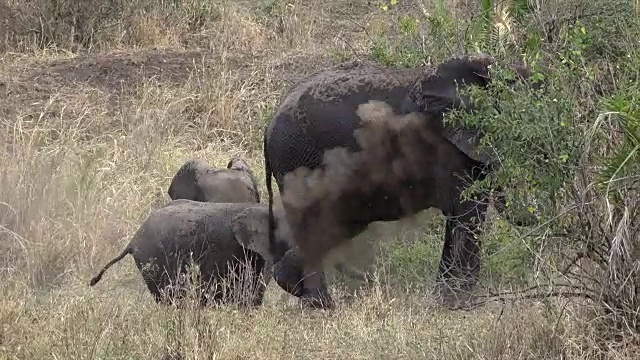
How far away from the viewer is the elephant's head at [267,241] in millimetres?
8406

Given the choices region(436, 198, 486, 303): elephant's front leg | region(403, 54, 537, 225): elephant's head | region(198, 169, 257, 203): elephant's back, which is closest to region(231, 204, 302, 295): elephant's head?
region(436, 198, 486, 303): elephant's front leg

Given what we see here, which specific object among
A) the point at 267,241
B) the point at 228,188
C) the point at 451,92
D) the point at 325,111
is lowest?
the point at 228,188

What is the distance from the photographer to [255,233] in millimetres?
8453

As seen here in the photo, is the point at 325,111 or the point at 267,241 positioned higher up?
the point at 325,111

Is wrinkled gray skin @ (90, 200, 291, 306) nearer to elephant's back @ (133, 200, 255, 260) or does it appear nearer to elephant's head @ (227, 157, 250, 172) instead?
elephant's back @ (133, 200, 255, 260)

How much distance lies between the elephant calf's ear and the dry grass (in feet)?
1.36

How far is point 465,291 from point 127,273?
3.11m

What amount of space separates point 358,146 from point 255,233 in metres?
0.93

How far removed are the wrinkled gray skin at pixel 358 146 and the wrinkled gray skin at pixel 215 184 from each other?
183 cm

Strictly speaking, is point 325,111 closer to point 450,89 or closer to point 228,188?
point 450,89

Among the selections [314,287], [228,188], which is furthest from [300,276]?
[228,188]

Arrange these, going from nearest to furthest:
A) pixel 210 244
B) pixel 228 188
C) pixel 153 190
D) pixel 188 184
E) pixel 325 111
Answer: pixel 325 111
pixel 210 244
pixel 228 188
pixel 188 184
pixel 153 190

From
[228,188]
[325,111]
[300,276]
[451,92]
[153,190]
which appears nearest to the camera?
[451,92]

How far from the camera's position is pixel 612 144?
6375 millimetres
